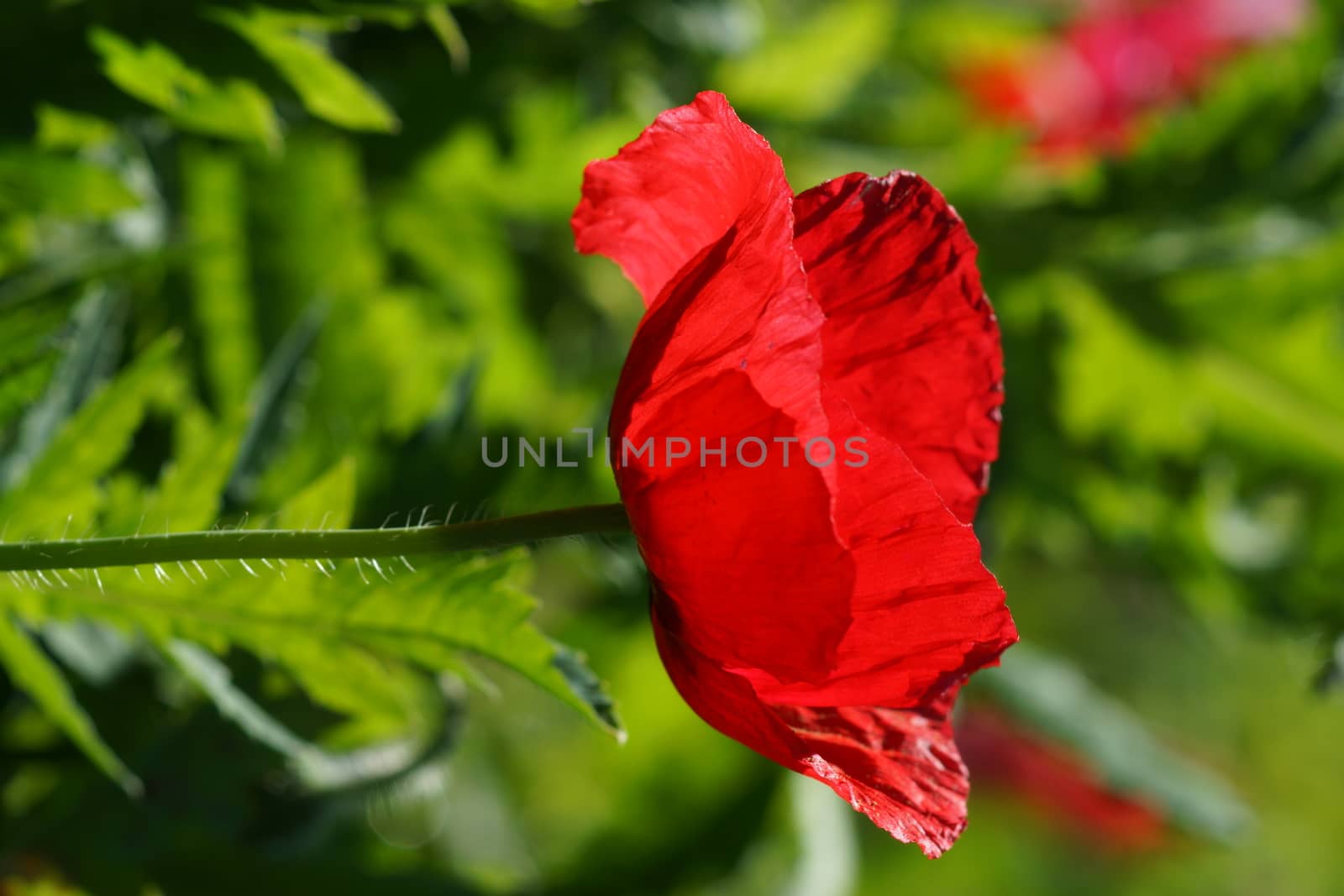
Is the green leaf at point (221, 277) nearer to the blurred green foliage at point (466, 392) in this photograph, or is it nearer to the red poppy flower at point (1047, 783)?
the blurred green foliage at point (466, 392)

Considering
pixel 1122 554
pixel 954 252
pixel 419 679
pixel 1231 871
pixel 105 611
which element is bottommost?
pixel 1231 871

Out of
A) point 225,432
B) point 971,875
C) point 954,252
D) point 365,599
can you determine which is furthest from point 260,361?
point 971,875

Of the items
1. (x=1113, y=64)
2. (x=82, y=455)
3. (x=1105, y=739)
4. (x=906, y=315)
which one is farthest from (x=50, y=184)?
(x=1113, y=64)

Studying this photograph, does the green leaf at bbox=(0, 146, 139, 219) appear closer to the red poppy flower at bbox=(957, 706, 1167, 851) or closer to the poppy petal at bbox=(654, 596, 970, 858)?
the poppy petal at bbox=(654, 596, 970, 858)

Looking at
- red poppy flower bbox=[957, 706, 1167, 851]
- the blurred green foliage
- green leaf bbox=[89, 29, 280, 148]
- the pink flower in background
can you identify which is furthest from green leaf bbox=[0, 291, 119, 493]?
red poppy flower bbox=[957, 706, 1167, 851]

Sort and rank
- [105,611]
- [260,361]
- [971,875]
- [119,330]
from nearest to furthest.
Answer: [105,611] → [119,330] → [260,361] → [971,875]

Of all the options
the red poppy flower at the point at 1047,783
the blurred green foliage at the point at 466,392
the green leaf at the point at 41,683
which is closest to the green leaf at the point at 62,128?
the blurred green foliage at the point at 466,392

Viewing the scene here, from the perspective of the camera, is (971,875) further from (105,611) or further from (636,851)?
(105,611)

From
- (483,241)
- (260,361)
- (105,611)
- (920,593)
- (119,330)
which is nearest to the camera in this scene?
(920,593)
